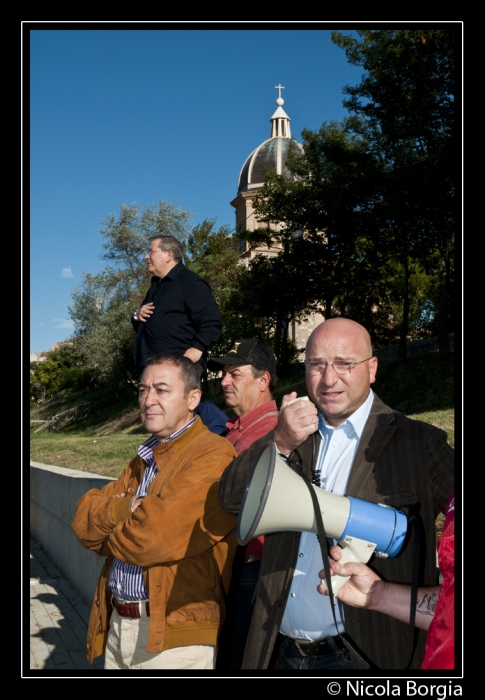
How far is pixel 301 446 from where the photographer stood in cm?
285

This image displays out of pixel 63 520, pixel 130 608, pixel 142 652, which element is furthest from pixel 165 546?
pixel 63 520

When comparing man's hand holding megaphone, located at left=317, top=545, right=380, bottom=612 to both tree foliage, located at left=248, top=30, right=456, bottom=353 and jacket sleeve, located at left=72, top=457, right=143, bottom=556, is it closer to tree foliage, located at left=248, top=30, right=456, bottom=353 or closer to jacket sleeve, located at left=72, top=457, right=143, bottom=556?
jacket sleeve, located at left=72, top=457, right=143, bottom=556

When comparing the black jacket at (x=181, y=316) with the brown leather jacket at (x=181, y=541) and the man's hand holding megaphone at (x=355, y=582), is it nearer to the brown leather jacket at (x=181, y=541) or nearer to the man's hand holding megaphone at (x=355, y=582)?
the brown leather jacket at (x=181, y=541)

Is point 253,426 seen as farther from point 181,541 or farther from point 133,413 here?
point 133,413

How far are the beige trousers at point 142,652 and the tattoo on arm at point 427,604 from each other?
1.19 meters

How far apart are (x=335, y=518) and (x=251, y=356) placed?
2097 mm

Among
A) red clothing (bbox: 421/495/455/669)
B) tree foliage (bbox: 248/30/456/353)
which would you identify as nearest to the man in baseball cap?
red clothing (bbox: 421/495/455/669)

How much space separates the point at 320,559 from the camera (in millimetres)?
2676

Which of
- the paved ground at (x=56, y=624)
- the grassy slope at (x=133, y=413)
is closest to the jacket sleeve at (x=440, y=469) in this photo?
the paved ground at (x=56, y=624)
